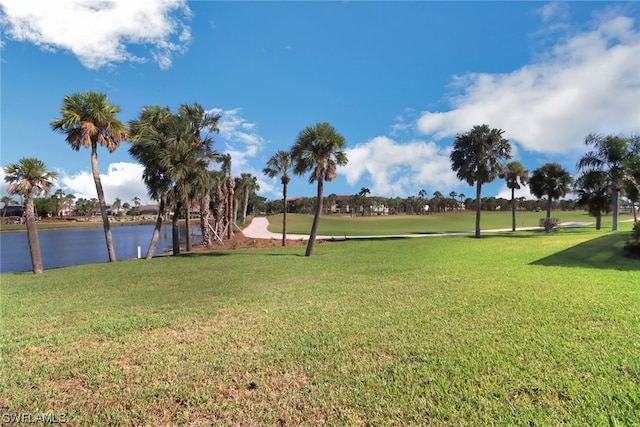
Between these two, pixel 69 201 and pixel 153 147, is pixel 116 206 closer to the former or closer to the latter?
pixel 69 201

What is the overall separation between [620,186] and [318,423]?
37587mm

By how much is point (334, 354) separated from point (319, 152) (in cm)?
1494

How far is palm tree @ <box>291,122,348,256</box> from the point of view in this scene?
59.3 ft

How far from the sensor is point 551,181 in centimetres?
3753

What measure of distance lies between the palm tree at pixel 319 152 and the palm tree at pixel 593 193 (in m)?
26.7

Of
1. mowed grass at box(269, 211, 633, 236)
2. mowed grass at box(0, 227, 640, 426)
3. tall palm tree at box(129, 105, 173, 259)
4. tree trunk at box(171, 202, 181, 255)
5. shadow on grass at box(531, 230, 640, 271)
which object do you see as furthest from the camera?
mowed grass at box(269, 211, 633, 236)

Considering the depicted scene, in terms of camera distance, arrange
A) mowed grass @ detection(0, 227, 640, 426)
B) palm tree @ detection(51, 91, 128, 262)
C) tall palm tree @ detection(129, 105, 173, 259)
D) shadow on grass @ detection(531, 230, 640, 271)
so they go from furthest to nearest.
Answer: tall palm tree @ detection(129, 105, 173, 259), palm tree @ detection(51, 91, 128, 262), shadow on grass @ detection(531, 230, 640, 271), mowed grass @ detection(0, 227, 640, 426)

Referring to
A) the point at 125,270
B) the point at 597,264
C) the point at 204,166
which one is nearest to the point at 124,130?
the point at 204,166

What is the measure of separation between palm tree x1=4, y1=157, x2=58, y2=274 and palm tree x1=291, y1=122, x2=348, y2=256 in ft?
40.3

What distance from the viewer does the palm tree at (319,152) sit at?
1808cm

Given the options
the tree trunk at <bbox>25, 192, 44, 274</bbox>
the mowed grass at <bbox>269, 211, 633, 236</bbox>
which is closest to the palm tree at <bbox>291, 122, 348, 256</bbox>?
the tree trunk at <bbox>25, 192, 44, 274</bbox>

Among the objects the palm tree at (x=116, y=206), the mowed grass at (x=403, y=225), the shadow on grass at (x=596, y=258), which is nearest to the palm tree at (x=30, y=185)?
the shadow on grass at (x=596, y=258)

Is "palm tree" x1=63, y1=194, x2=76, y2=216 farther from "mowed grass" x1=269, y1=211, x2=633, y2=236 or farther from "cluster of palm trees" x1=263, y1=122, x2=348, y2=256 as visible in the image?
"cluster of palm trees" x1=263, y1=122, x2=348, y2=256

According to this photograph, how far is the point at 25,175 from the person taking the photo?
14.7 meters
